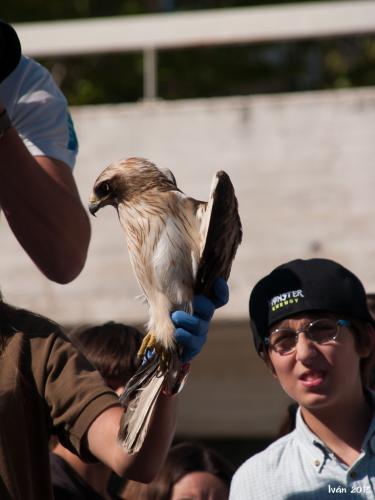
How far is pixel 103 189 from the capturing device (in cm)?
252

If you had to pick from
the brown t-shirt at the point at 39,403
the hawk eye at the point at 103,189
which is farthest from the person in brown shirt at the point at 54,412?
the hawk eye at the point at 103,189

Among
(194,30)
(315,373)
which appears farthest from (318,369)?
(194,30)

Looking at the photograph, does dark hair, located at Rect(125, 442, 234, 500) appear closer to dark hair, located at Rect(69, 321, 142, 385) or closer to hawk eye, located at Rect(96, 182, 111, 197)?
dark hair, located at Rect(69, 321, 142, 385)

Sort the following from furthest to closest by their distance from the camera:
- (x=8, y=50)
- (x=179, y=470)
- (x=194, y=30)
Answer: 1. (x=194, y=30)
2. (x=179, y=470)
3. (x=8, y=50)

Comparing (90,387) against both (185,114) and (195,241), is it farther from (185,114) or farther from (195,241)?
(185,114)

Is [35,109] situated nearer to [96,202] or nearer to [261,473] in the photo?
[96,202]

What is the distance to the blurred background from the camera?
293 inches

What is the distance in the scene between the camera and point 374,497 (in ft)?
9.57

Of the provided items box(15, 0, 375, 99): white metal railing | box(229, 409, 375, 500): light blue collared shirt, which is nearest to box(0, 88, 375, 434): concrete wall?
box(15, 0, 375, 99): white metal railing

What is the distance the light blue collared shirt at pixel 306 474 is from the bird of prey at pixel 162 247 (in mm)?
728

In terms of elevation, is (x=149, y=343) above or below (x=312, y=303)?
above

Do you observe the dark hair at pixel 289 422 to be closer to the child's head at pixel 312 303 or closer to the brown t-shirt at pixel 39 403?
the child's head at pixel 312 303

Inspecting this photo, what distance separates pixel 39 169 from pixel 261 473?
1.06m

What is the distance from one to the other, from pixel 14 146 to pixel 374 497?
1.34m
